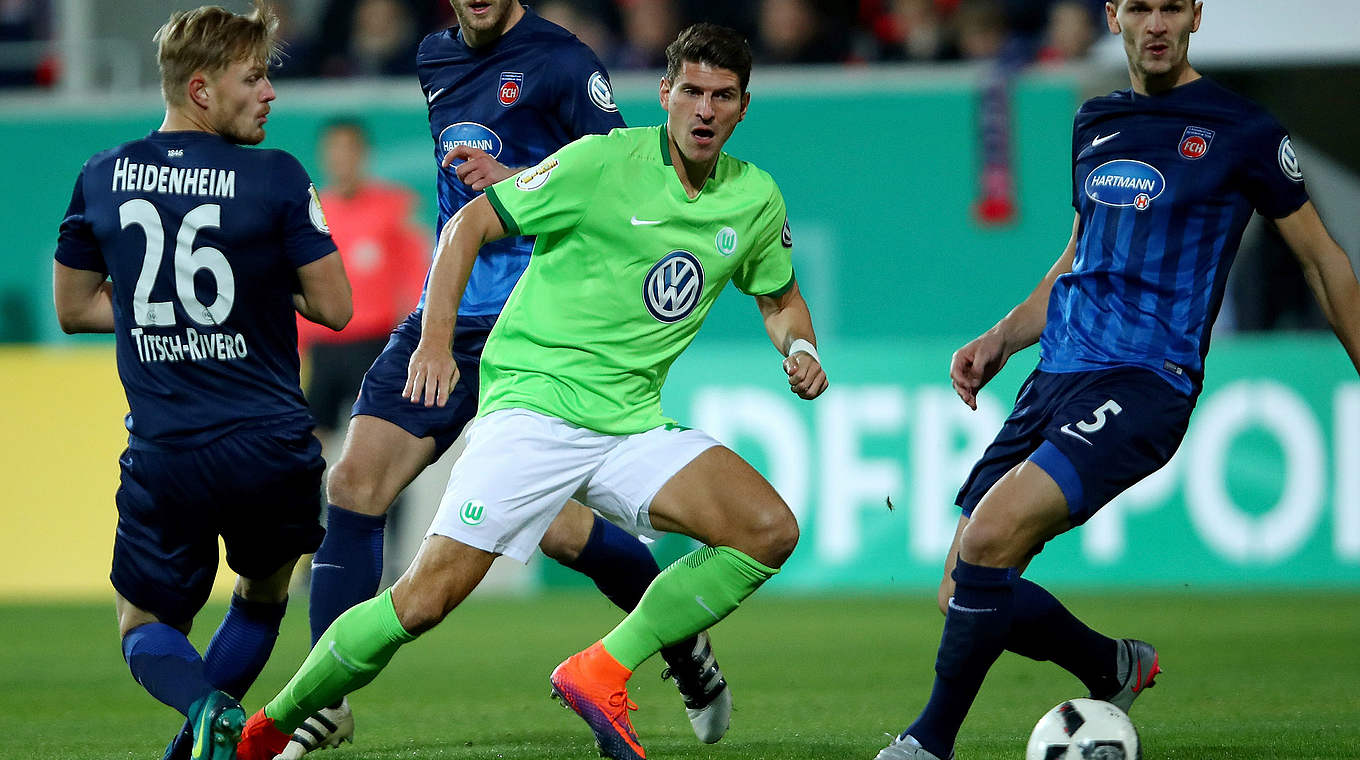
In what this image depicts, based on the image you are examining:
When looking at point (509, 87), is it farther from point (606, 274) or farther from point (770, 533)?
point (770, 533)

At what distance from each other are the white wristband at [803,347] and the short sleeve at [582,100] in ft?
3.59

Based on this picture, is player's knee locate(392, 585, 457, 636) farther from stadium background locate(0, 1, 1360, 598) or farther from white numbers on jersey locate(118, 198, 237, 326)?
stadium background locate(0, 1, 1360, 598)

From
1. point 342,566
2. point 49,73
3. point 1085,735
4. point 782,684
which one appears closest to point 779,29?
point 49,73

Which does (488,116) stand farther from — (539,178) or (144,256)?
(144,256)

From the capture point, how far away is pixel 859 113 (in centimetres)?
1513

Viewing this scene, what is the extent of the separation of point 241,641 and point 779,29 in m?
10.9

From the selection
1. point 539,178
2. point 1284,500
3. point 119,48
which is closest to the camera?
point 539,178

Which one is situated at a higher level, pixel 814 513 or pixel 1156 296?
pixel 1156 296

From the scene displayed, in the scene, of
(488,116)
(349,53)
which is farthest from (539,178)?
(349,53)

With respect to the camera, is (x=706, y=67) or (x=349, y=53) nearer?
(x=706, y=67)

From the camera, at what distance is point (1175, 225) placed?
193 inches

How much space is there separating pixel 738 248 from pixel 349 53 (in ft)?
37.9

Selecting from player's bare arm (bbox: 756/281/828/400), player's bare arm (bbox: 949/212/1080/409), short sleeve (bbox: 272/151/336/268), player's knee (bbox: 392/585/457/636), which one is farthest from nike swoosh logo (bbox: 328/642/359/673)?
player's bare arm (bbox: 949/212/1080/409)

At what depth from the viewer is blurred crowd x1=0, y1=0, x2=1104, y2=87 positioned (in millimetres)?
14812
